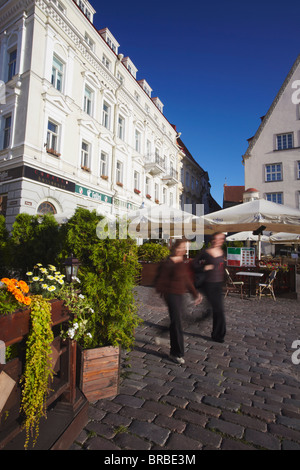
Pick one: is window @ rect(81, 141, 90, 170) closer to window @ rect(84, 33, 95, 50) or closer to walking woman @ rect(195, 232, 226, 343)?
window @ rect(84, 33, 95, 50)

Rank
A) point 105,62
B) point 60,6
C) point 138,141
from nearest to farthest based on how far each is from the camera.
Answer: point 60,6
point 105,62
point 138,141

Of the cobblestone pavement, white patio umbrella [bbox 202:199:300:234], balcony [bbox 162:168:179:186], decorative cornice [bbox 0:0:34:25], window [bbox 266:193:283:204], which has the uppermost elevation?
decorative cornice [bbox 0:0:34:25]

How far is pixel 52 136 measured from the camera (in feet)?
47.4

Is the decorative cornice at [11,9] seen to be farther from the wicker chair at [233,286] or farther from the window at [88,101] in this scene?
the wicker chair at [233,286]

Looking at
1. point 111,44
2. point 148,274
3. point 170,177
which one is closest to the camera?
point 148,274

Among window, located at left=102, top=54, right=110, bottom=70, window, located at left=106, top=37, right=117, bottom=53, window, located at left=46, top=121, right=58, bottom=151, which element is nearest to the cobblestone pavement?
window, located at left=46, top=121, right=58, bottom=151

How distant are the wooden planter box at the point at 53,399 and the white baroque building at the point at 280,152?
2737cm

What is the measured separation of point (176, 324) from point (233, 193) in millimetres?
46415

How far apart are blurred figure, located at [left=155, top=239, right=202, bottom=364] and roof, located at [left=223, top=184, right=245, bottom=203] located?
4333 cm

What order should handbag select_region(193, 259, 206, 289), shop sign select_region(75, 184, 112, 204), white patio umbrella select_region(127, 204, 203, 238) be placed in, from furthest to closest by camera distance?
shop sign select_region(75, 184, 112, 204) < white patio umbrella select_region(127, 204, 203, 238) < handbag select_region(193, 259, 206, 289)

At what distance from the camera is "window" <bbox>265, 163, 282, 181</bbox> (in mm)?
26797

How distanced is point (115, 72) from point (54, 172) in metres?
11.2

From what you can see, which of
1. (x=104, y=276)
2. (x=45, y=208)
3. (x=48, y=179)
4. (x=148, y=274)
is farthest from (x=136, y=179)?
(x=104, y=276)

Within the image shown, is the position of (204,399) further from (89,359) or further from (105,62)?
(105,62)
